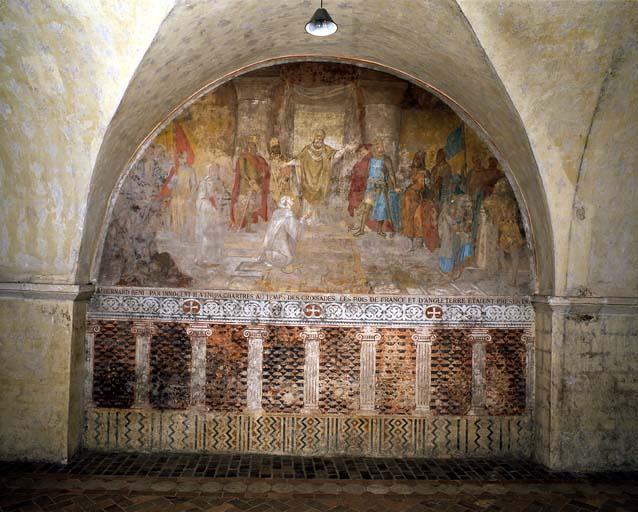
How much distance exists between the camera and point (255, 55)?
22.9 ft

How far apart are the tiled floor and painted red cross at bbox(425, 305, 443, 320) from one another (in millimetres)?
2009

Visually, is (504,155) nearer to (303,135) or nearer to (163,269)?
(303,135)

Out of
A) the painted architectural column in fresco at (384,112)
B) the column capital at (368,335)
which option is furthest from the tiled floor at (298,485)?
the painted architectural column in fresco at (384,112)

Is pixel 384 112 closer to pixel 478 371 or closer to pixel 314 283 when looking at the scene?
pixel 314 283

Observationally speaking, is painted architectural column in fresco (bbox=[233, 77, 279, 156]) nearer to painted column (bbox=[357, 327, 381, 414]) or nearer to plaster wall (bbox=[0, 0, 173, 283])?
plaster wall (bbox=[0, 0, 173, 283])

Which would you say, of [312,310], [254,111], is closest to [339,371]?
[312,310]

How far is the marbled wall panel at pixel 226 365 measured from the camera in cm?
717

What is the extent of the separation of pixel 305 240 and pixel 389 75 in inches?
109

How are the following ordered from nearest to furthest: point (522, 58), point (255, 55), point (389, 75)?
point (522, 58)
point (255, 55)
point (389, 75)

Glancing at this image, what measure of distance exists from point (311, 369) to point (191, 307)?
1934 mm

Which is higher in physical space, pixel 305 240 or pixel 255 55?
pixel 255 55

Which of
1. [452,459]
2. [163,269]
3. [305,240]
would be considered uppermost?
[305,240]

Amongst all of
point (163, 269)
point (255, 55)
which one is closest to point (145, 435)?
point (163, 269)

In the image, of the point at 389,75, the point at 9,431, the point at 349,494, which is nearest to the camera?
the point at 349,494
